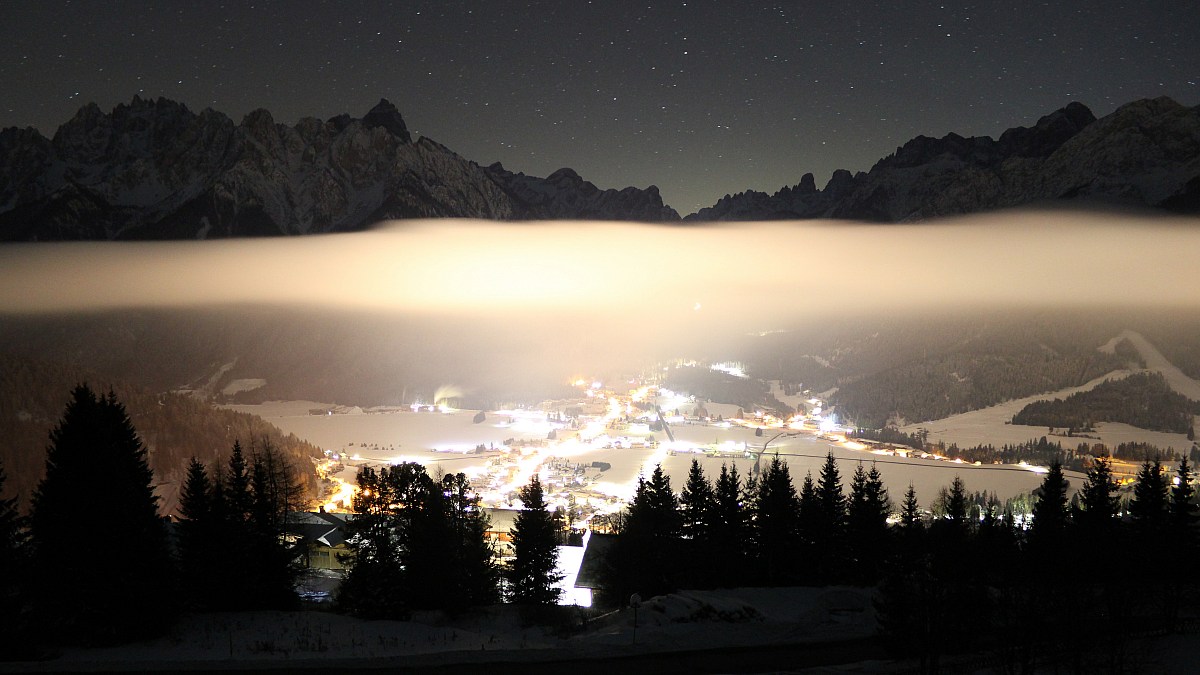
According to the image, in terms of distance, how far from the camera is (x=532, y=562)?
3669 centimetres

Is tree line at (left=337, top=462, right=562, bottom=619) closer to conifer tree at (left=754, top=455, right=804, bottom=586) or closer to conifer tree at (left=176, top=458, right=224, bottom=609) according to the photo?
conifer tree at (left=176, top=458, right=224, bottom=609)

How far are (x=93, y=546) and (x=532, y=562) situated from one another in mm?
18752

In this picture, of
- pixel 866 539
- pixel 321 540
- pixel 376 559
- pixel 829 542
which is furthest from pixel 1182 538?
pixel 321 540

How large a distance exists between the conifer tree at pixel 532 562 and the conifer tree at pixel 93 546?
16144 mm

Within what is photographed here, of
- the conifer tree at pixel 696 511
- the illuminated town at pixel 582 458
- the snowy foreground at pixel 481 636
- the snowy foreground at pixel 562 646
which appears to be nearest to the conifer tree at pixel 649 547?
the conifer tree at pixel 696 511

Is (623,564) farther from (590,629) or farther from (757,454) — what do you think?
(757,454)

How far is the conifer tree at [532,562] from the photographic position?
3625cm

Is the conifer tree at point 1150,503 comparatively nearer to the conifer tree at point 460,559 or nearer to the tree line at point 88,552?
the conifer tree at point 460,559

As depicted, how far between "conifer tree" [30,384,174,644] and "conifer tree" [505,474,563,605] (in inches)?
636

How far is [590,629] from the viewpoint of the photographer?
28.3 metres

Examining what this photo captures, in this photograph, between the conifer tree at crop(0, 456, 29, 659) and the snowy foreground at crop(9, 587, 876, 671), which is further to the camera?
the snowy foreground at crop(9, 587, 876, 671)

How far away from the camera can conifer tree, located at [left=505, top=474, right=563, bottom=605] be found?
3625 cm

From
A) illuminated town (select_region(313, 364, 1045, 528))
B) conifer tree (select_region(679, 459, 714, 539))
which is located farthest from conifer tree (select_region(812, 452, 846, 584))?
illuminated town (select_region(313, 364, 1045, 528))

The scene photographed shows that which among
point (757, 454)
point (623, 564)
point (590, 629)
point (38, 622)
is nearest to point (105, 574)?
point (38, 622)
